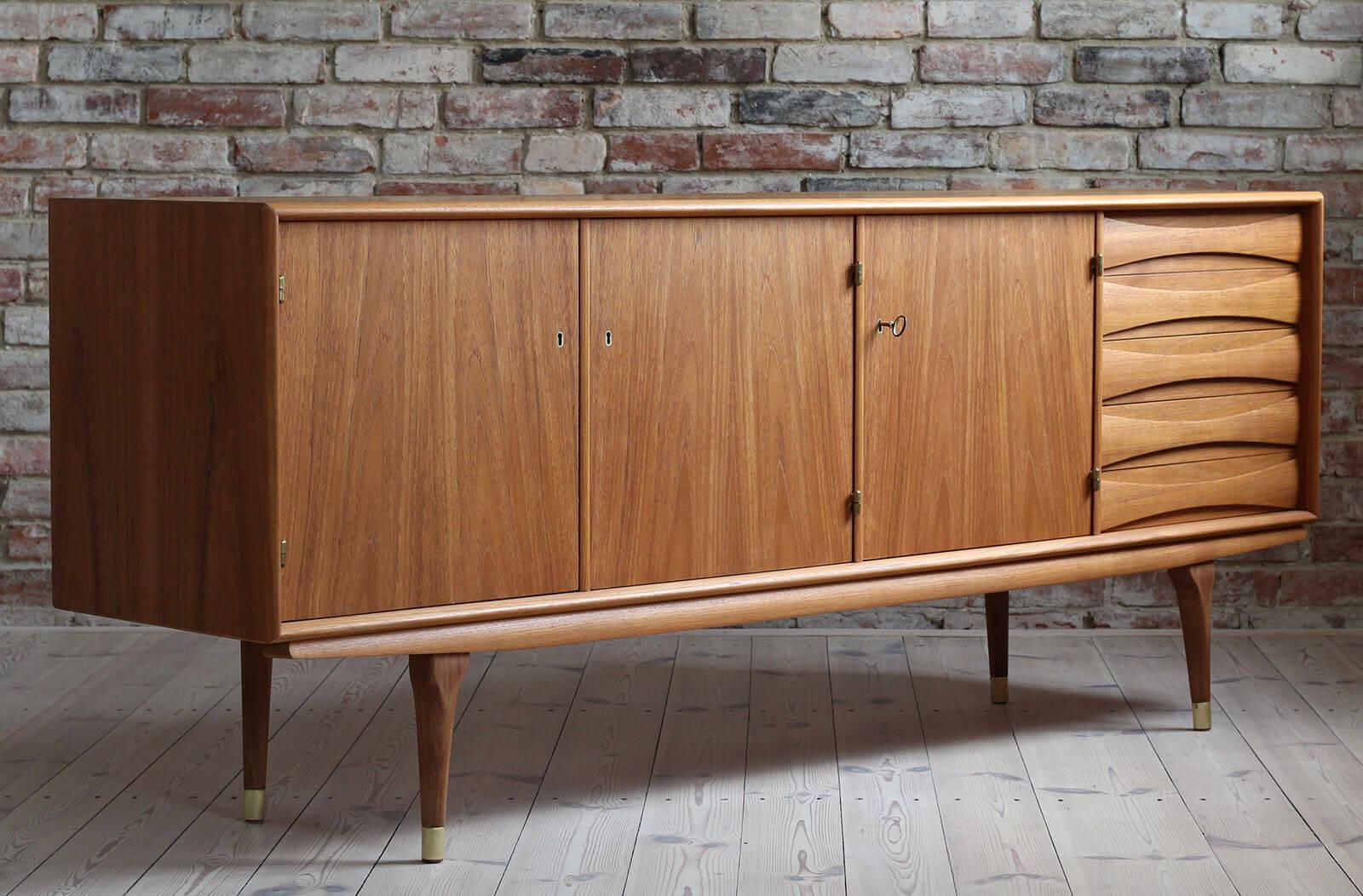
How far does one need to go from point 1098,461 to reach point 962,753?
1.72 ft

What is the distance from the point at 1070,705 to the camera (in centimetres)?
302

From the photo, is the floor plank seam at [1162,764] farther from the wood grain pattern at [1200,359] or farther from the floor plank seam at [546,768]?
the floor plank seam at [546,768]

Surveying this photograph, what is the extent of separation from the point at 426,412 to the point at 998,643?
130cm

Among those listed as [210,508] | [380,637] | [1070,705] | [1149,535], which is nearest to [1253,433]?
[1149,535]

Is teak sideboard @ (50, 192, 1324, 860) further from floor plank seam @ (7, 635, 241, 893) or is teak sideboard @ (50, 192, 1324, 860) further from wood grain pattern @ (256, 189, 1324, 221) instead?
floor plank seam @ (7, 635, 241, 893)

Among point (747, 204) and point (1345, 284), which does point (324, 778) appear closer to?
point (747, 204)

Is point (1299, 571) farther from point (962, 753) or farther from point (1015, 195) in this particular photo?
point (1015, 195)

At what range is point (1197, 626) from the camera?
2.83 meters

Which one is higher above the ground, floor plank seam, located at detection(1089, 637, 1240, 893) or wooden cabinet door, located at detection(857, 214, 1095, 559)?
wooden cabinet door, located at detection(857, 214, 1095, 559)

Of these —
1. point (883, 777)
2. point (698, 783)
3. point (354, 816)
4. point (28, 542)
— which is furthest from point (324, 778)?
point (28, 542)

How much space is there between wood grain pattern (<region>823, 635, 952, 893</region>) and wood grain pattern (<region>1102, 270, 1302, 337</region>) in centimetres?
77

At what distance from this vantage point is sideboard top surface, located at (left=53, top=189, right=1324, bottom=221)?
2088 millimetres

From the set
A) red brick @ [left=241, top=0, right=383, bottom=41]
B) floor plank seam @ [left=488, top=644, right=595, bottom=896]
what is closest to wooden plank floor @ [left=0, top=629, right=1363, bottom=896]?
floor plank seam @ [left=488, top=644, right=595, bottom=896]

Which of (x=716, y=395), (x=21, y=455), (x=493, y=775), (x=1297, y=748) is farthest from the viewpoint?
(x=21, y=455)
